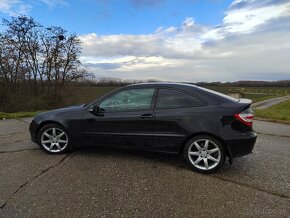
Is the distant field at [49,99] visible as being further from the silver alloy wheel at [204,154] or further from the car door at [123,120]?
the silver alloy wheel at [204,154]

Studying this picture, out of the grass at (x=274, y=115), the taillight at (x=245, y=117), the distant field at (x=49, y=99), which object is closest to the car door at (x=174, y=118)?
the taillight at (x=245, y=117)

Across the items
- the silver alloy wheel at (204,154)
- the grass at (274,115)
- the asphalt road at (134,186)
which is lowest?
the grass at (274,115)

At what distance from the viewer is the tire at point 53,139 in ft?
18.5

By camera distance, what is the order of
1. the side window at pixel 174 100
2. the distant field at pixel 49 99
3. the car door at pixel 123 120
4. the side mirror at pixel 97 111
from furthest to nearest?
1. the distant field at pixel 49 99
2. the side mirror at pixel 97 111
3. the car door at pixel 123 120
4. the side window at pixel 174 100

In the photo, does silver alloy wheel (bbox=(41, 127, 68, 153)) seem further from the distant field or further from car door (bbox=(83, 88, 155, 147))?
the distant field

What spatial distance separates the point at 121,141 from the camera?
5.19 metres

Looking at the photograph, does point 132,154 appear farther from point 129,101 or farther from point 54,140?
point 54,140

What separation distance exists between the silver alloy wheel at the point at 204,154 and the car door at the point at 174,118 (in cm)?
21

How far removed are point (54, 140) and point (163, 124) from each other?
225cm

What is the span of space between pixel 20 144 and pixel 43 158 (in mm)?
1574

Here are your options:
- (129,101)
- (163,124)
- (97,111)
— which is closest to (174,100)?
(163,124)

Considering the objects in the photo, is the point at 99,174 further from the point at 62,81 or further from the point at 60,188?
the point at 62,81

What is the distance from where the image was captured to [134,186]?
162 inches

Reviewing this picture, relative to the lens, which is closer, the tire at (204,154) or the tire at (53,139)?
the tire at (204,154)
